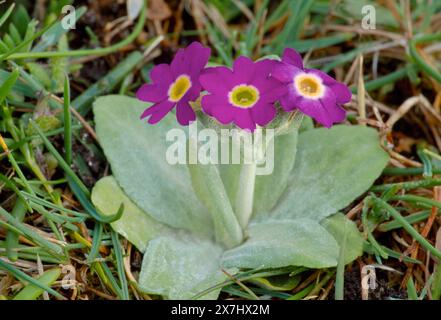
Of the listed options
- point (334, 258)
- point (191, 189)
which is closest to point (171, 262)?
point (191, 189)

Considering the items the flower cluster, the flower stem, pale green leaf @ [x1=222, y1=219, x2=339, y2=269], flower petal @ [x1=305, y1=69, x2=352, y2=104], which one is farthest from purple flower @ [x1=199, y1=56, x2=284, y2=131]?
pale green leaf @ [x1=222, y1=219, x2=339, y2=269]

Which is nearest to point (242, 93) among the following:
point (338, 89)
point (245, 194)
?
point (338, 89)

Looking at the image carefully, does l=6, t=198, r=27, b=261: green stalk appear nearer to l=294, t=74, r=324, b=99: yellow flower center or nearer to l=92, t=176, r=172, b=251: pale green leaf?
l=92, t=176, r=172, b=251: pale green leaf

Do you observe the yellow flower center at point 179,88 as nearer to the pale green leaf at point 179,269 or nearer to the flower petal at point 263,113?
the flower petal at point 263,113

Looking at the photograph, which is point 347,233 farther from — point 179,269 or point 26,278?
point 26,278

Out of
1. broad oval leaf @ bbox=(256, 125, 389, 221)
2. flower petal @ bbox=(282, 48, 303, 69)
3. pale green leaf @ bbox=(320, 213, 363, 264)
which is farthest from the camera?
broad oval leaf @ bbox=(256, 125, 389, 221)

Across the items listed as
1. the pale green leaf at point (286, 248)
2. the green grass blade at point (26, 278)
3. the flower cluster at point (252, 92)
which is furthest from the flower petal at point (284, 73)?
the green grass blade at point (26, 278)
